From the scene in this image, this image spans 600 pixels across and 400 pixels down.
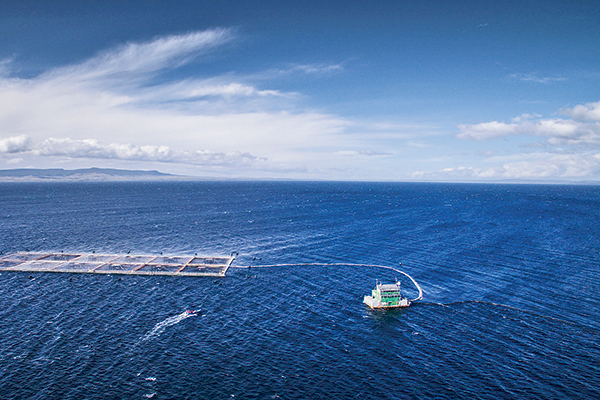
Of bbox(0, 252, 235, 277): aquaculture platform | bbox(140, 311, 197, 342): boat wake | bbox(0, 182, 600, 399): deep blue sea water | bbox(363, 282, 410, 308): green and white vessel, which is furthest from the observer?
bbox(0, 252, 235, 277): aquaculture platform

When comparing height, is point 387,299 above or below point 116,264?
above

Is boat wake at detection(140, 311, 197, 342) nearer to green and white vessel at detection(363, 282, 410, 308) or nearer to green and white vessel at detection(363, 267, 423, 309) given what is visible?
green and white vessel at detection(363, 267, 423, 309)

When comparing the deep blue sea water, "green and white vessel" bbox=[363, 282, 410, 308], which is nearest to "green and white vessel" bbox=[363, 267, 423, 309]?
"green and white vessel" bbox=[363, 282, 410, 308]

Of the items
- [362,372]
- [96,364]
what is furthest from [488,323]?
[96,364]

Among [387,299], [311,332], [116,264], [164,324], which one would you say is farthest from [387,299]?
[116,264]

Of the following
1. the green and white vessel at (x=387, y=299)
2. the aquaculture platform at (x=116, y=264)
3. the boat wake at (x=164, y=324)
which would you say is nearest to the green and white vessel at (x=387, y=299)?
the green and white vessel at (x=387, y=299)

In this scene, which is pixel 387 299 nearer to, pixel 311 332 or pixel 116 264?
pixel 311 332
